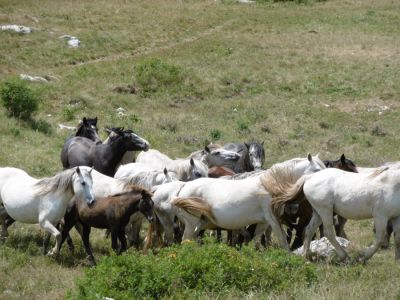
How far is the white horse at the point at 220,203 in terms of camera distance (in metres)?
11.3

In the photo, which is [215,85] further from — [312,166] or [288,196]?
[288,196]

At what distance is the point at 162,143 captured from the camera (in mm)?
22250

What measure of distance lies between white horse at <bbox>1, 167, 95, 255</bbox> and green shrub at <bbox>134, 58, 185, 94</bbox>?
58.1 feet

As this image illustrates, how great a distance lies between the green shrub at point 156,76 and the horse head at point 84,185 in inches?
711

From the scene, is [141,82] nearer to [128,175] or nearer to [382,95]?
[382,95]

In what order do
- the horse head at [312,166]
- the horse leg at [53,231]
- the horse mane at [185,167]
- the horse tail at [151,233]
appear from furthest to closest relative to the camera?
the horse mane at [185,167] → the horse head at [312,166] → the horse tail at [151,233] → the horse leg at [53,231]

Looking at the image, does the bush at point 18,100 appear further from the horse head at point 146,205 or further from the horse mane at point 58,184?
the horse head at point 146,205

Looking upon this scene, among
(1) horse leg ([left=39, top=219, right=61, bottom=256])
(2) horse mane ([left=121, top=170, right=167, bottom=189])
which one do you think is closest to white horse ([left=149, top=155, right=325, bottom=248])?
(2) horse mane ([left=121, top=170, right=167, bottom=189])

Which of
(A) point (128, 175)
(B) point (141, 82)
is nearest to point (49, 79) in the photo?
(B) point (141, 82)

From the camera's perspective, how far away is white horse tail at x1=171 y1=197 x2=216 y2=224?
37.6ft

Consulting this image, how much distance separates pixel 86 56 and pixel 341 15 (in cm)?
1802

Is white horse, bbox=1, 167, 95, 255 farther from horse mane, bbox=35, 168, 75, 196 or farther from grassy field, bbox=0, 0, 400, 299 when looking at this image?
grassy field, bbox=0, 0, 400, 299

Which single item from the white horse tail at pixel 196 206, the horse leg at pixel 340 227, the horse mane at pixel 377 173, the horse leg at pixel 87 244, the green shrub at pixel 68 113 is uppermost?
the horse mane at pixel 377 173

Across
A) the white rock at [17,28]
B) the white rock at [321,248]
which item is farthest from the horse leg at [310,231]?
the white rock at [17,28]
